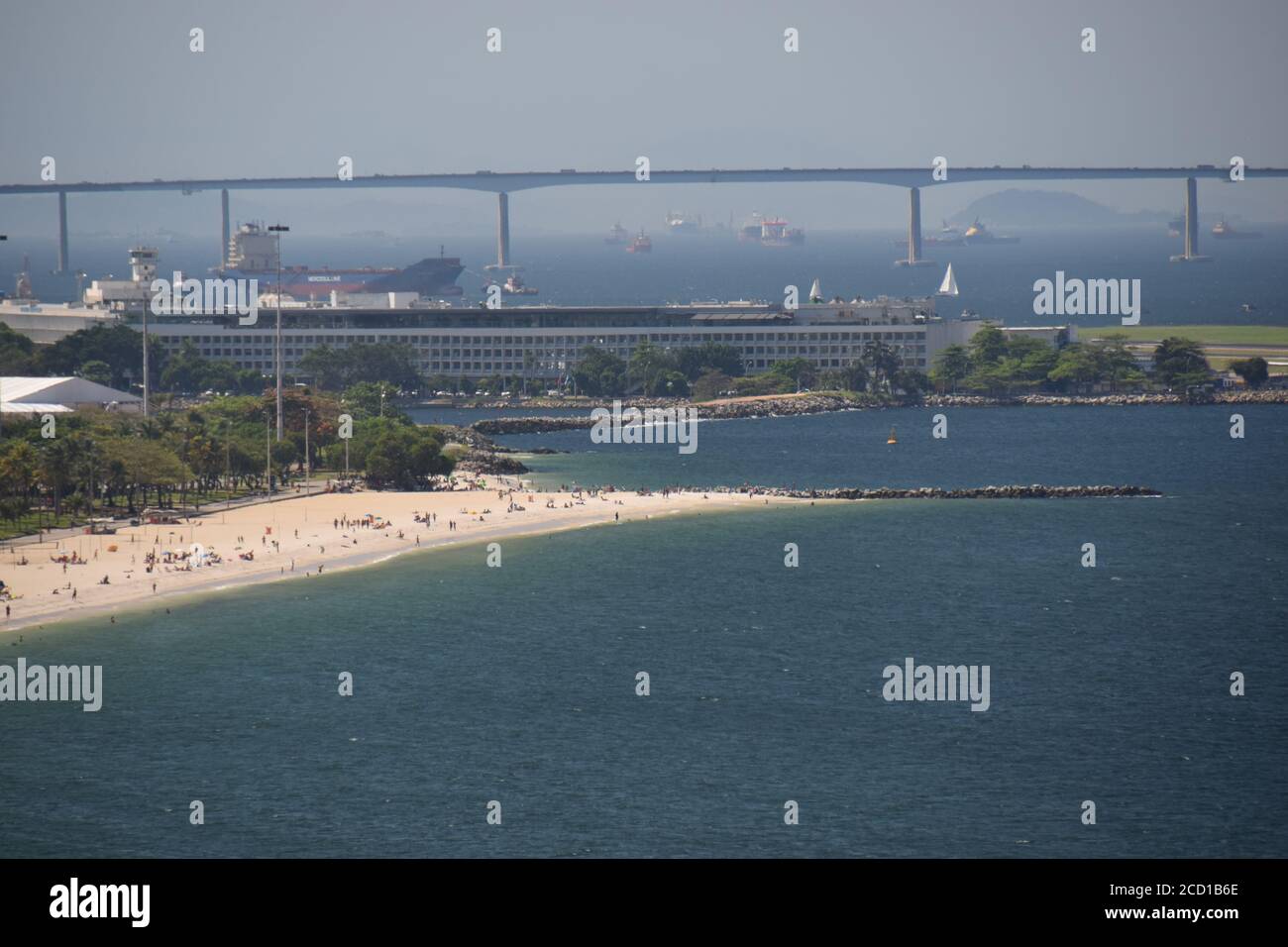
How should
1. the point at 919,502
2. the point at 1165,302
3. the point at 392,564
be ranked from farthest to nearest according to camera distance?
1. the point at 1165,302
2. the point at 919,502
3. the point at 392,564

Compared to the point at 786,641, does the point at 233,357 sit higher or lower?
higher

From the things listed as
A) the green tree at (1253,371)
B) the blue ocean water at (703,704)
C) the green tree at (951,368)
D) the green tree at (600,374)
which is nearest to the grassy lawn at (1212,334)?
the green tree at (1253,371)

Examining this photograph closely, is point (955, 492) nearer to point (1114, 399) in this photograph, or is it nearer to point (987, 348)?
point (1114, 399)

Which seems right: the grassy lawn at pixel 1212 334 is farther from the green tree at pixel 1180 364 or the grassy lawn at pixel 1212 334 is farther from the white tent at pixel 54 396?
the white tent at pixel 54 396

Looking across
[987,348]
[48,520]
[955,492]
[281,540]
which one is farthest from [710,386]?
[48,520]

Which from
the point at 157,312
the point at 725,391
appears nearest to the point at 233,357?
the point at 157,312

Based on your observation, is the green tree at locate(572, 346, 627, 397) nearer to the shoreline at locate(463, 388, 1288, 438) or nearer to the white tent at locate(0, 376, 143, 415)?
the shoreline at locate(463, 388, 1288, 438)

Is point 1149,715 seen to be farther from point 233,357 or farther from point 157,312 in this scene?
point 157,312

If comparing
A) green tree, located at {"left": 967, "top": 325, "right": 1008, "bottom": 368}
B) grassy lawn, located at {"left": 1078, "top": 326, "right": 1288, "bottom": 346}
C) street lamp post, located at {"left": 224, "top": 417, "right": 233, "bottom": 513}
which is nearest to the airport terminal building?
green tree, located at {"left": 967, "top": 325, "right": 1008, "bottom": 368}
